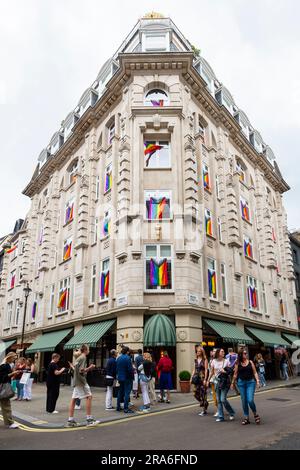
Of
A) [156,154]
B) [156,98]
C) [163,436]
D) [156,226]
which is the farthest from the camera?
[156,98]

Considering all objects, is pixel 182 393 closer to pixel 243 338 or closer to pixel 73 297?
pixel 243 338

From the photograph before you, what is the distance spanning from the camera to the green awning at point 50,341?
2255 centimetres

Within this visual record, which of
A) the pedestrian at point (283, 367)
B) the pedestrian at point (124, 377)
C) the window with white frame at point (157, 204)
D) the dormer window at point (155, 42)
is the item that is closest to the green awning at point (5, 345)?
the window with white frame at point (157, 204)

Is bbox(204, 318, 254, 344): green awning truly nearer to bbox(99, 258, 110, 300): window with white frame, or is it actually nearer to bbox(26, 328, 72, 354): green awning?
bbox(99, 258, 110, 300): window with white frame

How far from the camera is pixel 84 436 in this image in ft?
24.2

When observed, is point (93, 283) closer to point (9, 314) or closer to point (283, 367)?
point (283, 367)

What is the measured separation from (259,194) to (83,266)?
54.8 ft

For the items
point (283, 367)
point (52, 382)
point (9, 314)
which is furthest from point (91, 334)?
point (9, 314)

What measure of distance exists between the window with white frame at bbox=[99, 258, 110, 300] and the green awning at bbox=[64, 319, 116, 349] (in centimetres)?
155

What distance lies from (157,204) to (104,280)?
5.46 metres

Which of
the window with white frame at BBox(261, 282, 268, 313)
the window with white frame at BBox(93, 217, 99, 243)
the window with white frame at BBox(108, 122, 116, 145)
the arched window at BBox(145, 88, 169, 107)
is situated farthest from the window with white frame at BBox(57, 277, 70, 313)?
the window with white frame at BBox(261, 282, 268, 313)

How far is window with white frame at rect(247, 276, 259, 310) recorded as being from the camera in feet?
81.8

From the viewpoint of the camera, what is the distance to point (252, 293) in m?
25.5

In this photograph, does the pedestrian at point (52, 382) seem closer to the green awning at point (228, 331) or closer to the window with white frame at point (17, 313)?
the green awning at point (228, 331)
